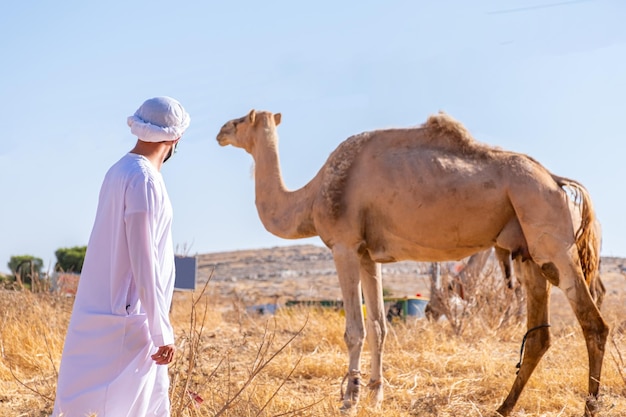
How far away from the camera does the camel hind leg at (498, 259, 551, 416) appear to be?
7.27m

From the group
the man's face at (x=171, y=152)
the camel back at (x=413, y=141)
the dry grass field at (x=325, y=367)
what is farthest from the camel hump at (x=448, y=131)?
the man's face at (x=171, y=152)

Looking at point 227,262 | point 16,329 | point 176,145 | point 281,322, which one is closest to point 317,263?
point 227,262

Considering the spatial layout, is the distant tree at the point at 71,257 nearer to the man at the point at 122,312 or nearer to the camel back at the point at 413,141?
the camel back at the point at 413,141

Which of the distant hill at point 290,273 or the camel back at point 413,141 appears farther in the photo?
the distant hill at point 290,273

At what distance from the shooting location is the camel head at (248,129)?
1001cm

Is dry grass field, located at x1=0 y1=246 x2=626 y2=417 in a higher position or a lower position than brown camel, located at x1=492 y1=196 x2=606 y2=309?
lower

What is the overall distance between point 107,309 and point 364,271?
4420 mm

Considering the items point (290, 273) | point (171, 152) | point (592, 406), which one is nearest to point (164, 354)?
point (171, 152)

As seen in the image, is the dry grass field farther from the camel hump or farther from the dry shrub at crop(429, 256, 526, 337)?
the camel hump

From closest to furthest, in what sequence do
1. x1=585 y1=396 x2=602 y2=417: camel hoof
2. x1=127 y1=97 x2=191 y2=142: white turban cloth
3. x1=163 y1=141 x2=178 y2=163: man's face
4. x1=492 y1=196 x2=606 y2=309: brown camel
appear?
1. x1=127 y1=97 x2=191 y2=142: white turban cloth
2. x1=163 y1=141 x2=178 y2=163: man's face
3. x1=585 y1=396 x2=602 y2=417: camel hoof
4. x1=492 y1=196 x2=606 y2=309: brown camel

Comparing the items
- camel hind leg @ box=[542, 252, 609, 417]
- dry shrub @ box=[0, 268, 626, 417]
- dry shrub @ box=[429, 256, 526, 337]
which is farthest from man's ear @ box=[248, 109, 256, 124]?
dry shrub @ box=[429, 256, 526, 337]

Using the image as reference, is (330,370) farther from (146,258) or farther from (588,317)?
(146,258)

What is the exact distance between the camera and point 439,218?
25.1ft

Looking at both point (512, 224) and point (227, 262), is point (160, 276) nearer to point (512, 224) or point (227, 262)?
point (512, 224)
